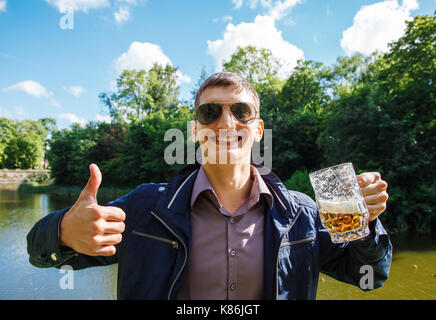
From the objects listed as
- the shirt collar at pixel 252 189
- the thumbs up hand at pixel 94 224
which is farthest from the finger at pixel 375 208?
the thumbs up hand at pixel 94 224

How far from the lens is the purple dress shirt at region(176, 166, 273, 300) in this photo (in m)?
1.66

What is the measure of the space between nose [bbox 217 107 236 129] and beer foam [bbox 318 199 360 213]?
2.64 ft

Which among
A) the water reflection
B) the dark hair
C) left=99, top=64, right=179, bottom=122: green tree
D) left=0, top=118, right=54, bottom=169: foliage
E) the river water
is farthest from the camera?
left=0, top=118, right=54, bottom=169: foliage

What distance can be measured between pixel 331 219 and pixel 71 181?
144 ft

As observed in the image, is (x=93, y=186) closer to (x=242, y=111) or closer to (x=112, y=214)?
(x=112, y=214)

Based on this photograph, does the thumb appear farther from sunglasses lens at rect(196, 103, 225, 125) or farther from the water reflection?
the water reflection

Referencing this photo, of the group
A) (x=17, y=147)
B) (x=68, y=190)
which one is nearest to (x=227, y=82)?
(x=68, y=190)

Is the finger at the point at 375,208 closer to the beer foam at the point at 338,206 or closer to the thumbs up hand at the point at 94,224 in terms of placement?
the beer foam at the point at 338,206

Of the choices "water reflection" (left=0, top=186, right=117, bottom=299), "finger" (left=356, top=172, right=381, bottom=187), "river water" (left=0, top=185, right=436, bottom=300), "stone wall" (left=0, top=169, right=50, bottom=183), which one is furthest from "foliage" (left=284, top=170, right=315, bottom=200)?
"stone wall" (left=0, top=169, right=50, bottom=183)

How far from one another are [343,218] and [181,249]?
0.99 m

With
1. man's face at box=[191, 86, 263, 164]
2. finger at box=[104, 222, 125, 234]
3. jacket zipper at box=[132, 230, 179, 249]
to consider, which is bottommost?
jacket zipper at box=[132, 230, 179, 249]

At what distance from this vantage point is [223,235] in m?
1.77

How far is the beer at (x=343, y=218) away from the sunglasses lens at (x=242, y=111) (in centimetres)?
79
